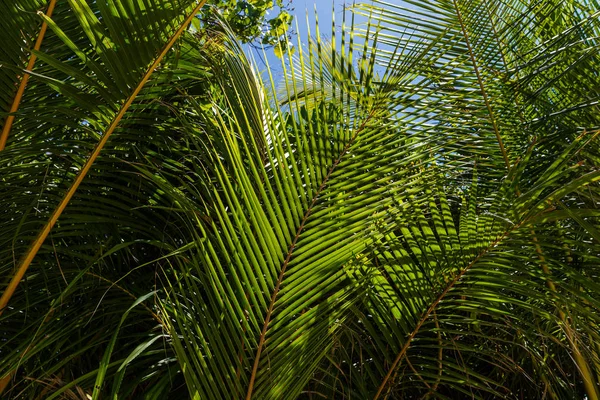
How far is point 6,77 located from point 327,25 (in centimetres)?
164

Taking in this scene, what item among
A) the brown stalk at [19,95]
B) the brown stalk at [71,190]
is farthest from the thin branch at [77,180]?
the brown stalk at [19,95]

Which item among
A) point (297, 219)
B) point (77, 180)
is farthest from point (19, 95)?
point (297, 219)

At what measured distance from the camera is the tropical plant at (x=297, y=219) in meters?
1.32

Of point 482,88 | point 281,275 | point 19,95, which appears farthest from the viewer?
point 482,88

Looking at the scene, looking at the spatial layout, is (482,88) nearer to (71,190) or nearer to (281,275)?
(281,275)

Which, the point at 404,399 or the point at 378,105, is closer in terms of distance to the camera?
the point at 378,105

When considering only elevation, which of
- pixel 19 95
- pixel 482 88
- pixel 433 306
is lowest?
pixel 433 306

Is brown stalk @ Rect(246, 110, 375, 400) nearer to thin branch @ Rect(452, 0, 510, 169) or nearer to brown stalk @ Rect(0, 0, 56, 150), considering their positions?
thin branch @ Rect(452, 0, 510, 169)

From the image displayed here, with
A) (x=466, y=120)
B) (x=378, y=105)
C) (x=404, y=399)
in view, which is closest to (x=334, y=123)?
(x=378, y=105)

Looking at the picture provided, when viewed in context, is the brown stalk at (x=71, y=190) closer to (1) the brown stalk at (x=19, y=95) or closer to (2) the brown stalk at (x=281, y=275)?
(1) the brown stalk at (x=19, y=95)

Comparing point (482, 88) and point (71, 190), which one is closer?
point (71, 190)

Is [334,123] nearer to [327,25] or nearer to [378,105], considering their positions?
[378,105]

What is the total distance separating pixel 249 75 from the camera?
183 cm

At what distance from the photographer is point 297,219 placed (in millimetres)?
1393
